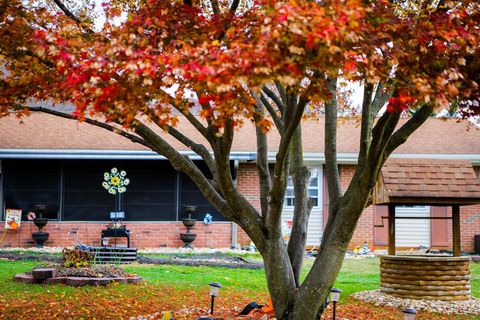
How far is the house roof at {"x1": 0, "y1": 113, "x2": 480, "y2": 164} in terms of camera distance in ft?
61.0

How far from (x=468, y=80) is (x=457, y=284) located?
5217 mm

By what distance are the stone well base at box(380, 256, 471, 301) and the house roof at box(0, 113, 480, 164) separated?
28.4 ft

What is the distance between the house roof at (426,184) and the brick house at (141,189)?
825 cm

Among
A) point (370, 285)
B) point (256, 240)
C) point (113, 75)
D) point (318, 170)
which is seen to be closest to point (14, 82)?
point (113, 75)

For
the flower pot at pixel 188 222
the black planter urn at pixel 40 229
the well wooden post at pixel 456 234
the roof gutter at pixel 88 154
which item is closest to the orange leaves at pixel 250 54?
the well wooden post at pixel 456 234

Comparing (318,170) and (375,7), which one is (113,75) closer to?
(375,7)

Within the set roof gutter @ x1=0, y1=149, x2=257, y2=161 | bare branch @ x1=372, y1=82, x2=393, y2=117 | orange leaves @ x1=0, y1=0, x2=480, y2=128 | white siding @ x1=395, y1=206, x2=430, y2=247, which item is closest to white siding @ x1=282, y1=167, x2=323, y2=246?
white siding @ x1=395, y1=206, x2=430, y2=247

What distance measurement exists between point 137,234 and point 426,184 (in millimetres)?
10512

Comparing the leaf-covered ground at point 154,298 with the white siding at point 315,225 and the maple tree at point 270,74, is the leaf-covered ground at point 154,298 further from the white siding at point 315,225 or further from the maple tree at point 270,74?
the white siding at point 315,225

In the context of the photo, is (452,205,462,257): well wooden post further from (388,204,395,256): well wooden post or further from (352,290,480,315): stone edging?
(388,204,395,256): well wooden post

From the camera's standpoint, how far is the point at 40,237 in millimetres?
18141

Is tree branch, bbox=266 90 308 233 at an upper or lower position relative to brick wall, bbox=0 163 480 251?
upper

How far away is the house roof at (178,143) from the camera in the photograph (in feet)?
61.0

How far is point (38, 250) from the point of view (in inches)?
681
